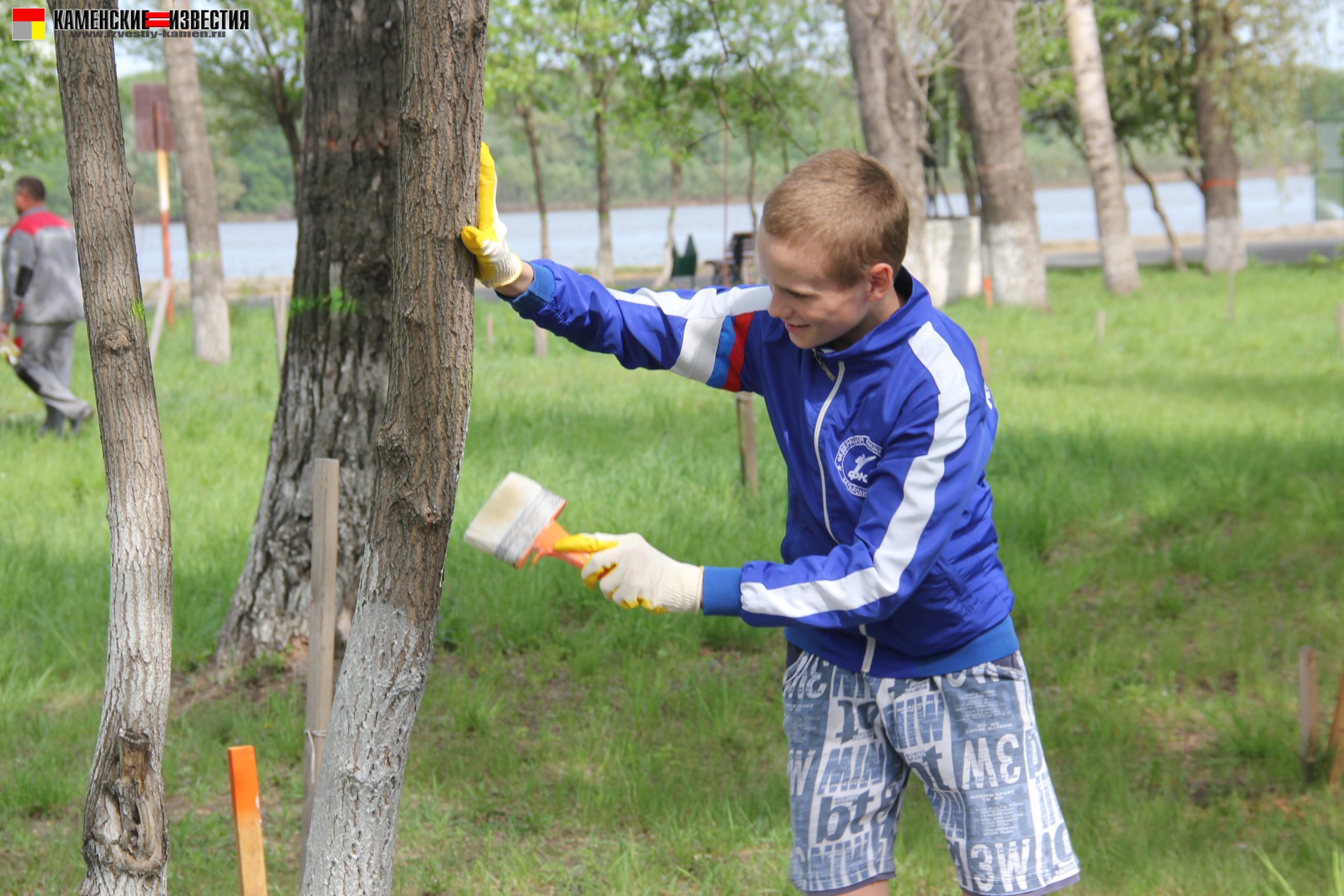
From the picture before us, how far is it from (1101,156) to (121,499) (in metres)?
17.3

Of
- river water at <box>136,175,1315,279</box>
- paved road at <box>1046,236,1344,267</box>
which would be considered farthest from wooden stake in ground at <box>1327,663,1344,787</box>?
paved road at <box>1046,236,1344,267</box>

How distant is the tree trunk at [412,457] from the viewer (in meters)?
1.78

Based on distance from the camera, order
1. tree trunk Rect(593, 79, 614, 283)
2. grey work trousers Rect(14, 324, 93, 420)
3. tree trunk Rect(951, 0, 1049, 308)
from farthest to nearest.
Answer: tree trunk Rect(593, 79, 614, 283) < tree trunk Rect(951, 0, 1049, 308) < grey work trousers Rect(14, 324, 93, 420)

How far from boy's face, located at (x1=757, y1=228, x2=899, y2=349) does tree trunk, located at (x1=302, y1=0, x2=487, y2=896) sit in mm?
466

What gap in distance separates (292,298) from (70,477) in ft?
11.0

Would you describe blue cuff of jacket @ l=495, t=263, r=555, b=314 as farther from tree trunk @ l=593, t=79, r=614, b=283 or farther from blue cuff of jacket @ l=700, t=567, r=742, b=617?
tree trunk @ l=593, t=79, r=614, b=283

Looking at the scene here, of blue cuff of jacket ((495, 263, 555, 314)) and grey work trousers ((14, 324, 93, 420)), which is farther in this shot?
grey work trousers ((14, 324, 93, 420))

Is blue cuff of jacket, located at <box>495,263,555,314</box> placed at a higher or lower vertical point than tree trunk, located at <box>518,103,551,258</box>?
lower

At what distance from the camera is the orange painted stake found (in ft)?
7.29

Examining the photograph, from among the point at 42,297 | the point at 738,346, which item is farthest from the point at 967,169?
the point at 738,346

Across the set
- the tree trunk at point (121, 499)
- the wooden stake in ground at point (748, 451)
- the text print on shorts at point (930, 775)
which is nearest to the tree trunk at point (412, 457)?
the tree trunk at point (121, 499)

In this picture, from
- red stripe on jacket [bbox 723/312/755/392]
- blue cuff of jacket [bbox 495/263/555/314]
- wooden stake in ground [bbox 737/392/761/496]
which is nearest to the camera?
blue cuff of jacket [bbox 495/263/555/314]
